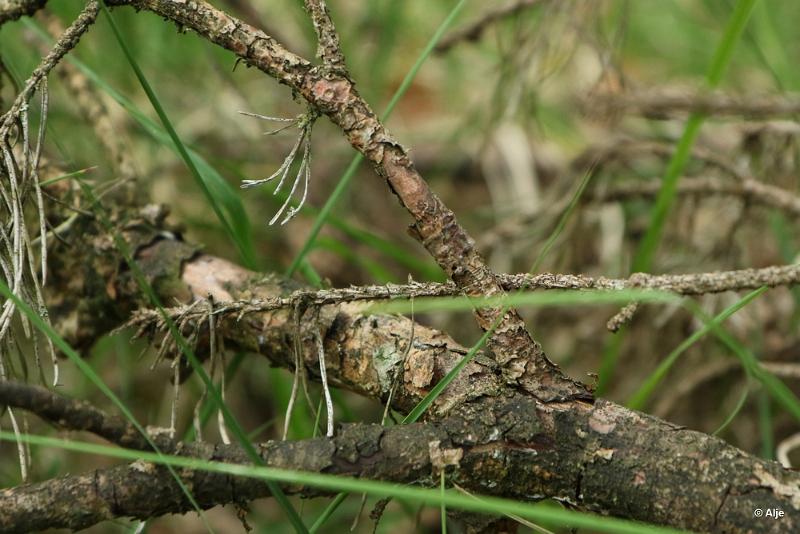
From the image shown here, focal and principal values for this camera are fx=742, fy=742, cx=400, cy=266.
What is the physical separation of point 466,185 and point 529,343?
2.31 m

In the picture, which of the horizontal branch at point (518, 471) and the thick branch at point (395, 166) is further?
the thick branch at point (395, 166)

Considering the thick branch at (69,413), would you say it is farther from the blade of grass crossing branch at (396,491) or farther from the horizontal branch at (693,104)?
the horizontal branch at (693,104)

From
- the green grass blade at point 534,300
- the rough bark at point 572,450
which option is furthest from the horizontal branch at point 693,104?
the rough bark at point 572,450

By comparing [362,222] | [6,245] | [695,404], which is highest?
[362,222]

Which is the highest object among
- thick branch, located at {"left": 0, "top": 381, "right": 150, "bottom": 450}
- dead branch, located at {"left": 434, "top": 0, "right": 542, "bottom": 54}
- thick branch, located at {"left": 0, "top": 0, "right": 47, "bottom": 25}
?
dead branch, located at {"left": 434, "top": 0, "right": 542, "bottom": 54}

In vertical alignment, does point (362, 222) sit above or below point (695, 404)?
above

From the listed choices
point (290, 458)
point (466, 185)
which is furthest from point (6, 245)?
point (466, 185)

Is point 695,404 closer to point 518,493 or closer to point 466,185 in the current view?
point 518,493

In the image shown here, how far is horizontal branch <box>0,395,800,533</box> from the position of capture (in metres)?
0.93

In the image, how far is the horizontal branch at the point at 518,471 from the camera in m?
0.93

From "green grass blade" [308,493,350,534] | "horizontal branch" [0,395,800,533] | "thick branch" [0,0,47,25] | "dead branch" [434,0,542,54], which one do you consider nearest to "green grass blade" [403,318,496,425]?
"horizontal branch" [0,395,800,533]

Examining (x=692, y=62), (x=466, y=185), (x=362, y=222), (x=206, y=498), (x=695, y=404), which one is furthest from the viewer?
(x=692, y=62)

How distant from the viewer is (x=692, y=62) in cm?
356

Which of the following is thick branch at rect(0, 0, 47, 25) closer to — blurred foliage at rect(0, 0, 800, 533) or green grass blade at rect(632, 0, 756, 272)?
blurred foliage at rect(0, 0, 800, 533)
